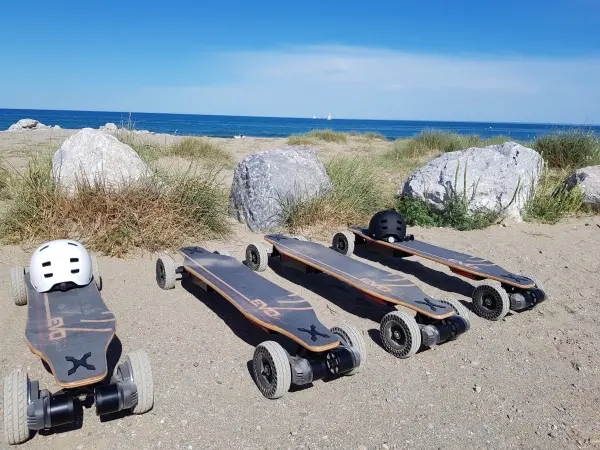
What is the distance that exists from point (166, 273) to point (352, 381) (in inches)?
81.0

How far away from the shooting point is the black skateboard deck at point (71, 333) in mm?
2438

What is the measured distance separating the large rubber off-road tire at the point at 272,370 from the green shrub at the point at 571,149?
874 centimetres

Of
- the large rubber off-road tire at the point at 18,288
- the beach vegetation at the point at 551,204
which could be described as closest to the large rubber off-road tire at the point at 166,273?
the large rubber off-road tire at the point at 18,288

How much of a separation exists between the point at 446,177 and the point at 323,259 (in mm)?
3050

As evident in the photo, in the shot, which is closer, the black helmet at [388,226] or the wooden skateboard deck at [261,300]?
the wooden skateboard deck at [261,300]

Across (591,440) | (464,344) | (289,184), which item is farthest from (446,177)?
(591,440)

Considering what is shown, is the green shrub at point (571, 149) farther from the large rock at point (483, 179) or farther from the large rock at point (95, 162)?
the large rock at point (95, 162)

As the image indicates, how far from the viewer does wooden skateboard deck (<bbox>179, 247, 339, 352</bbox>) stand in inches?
115

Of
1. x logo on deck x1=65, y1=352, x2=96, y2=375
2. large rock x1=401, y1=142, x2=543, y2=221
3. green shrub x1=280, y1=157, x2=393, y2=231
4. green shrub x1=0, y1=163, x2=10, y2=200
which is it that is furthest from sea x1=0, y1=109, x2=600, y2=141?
x logo on deck x1=65, y1=352, x2=96, y2=375

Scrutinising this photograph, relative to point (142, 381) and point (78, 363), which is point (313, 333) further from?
point (78, 363)

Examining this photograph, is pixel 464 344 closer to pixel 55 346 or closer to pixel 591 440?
pixel 591 440

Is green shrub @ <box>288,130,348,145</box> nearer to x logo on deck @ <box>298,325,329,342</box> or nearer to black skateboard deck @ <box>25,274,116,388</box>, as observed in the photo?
black skateboard deck @ <box>25,274,116,388</box>

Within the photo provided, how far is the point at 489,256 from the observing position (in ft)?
17.8

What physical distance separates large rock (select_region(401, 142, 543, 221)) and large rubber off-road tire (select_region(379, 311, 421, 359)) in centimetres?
372
